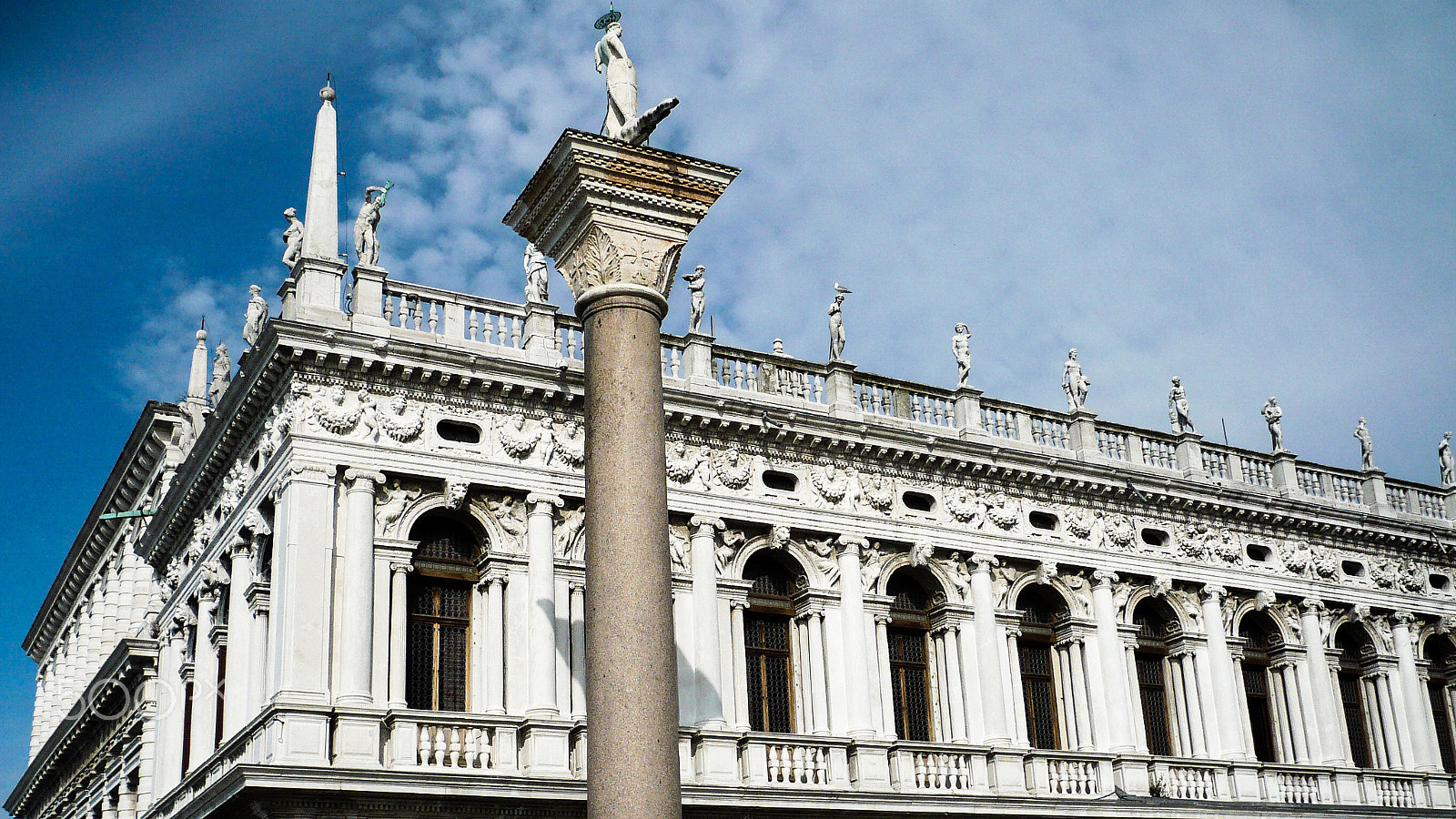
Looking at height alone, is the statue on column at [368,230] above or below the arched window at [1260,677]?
above

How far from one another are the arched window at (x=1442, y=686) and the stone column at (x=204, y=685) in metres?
21.8

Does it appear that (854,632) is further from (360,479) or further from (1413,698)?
(1413,698)

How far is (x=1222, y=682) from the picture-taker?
2577 centimetres

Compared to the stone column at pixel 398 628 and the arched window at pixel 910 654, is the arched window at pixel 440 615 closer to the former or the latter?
the stone column at pixel 398 628

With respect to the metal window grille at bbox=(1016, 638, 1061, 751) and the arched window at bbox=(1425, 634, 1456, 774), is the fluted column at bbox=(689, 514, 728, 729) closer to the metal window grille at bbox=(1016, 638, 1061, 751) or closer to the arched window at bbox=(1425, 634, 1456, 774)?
the metal window grille at bbox=(1016, 638, 1061, 751)

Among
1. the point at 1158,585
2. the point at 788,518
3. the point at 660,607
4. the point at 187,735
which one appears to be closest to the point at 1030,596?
the point at 1158,585

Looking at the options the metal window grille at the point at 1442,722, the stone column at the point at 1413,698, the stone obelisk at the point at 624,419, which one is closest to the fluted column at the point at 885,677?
the stone column at the point at 1413,698

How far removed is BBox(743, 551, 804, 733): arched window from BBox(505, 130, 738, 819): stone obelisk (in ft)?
39.2

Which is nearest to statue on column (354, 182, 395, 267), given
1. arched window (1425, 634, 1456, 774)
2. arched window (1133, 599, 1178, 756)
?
arched window (1133, 599, 1178, 756)

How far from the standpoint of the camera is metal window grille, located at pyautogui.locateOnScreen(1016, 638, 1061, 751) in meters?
24.4

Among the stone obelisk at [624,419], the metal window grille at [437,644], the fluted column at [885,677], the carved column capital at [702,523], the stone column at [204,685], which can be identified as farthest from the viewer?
the fluted column at [885,677]

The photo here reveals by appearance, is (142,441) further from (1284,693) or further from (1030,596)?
(1284,693)

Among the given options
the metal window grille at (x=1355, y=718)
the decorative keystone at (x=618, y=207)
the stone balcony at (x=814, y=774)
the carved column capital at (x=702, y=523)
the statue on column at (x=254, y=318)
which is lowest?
the stone balcony at (x=814, y=774)

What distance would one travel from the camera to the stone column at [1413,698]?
2784 centimetres
